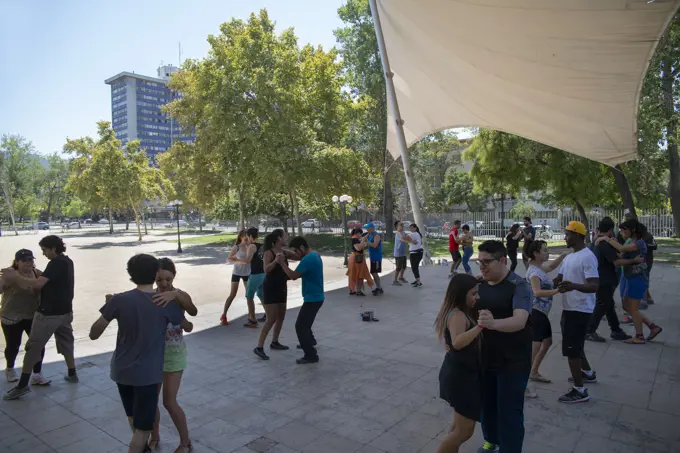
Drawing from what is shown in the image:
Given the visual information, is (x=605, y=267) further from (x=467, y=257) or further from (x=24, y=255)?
(x=24, y=255)

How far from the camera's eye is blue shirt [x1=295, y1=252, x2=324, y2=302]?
602cm

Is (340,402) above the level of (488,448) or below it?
below

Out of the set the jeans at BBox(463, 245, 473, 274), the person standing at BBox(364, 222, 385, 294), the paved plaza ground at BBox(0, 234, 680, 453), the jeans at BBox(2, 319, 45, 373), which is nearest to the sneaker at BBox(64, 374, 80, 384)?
the paved plaza ground at BBox(0, 234, 680, 453)

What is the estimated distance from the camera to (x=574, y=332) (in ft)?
15.0

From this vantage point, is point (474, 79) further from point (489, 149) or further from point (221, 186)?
point (221, 186)

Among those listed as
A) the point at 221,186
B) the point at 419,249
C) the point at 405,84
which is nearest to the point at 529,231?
the point at 419,249

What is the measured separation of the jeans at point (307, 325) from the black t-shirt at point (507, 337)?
3.27 metres

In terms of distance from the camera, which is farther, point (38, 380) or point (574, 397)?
point (38, 380)

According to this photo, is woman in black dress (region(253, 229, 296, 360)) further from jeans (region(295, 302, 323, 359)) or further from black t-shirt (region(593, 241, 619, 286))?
black t-shirt (region(593, 241, 619, 286))

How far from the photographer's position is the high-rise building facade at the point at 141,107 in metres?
164

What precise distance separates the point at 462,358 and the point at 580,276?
2438 mm

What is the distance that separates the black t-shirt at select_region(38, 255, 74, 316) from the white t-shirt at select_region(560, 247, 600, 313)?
5.71 meters

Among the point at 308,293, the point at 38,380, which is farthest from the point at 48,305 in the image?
the point at 308,293

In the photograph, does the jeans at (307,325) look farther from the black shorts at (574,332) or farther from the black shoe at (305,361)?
the black shorts at (574,332)
